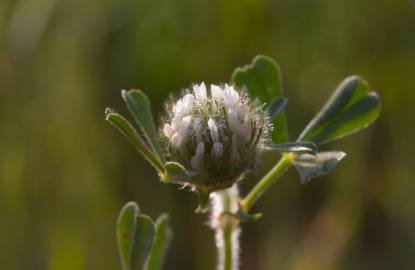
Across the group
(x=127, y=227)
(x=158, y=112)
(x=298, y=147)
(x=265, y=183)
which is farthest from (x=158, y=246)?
(x=158, y=112)

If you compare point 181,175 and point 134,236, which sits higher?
point 181,175

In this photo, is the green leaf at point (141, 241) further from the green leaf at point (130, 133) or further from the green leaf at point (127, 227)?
the green leaf at point (130, 133)

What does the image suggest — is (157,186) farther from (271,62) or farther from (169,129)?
(169,129)

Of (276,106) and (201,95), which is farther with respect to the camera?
(276,106)

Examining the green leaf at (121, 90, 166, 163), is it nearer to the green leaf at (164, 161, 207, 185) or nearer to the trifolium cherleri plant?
the trifolium cherleri plant

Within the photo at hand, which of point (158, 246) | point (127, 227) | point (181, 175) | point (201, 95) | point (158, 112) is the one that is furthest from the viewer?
point (158, 112)

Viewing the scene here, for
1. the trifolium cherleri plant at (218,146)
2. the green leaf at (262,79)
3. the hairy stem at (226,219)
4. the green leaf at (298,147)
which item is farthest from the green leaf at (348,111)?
the green leaf at (298,147)

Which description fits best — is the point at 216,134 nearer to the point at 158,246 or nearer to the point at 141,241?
the point at 141,241
